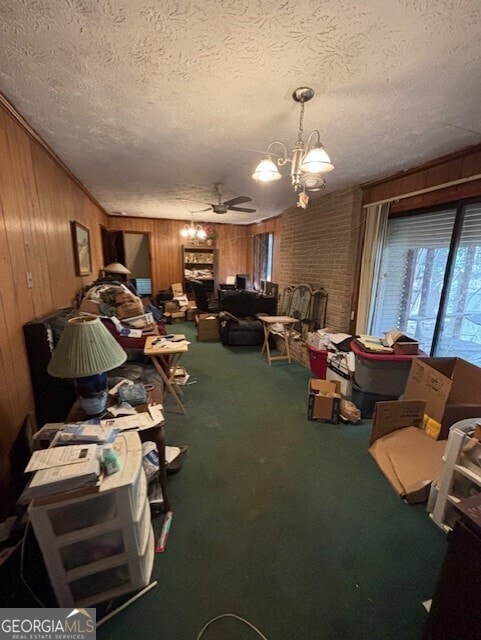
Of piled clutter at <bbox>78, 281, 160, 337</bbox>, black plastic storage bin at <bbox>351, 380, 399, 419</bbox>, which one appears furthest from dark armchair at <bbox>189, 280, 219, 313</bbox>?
black plastic storage bin at <bbox>351, 380, 399, 419</bbox>

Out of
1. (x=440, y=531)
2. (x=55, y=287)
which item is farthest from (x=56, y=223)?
(x=440, y=531)

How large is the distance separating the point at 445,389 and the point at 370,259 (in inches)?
69.6

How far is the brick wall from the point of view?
11.1 ft

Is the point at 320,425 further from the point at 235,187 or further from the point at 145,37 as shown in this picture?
the point at 235,187

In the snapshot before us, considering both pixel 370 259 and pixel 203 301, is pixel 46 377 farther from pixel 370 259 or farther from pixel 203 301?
pixel 203 301

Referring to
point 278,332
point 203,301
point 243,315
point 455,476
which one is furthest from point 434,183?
point 203,301

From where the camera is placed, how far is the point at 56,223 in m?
2.55

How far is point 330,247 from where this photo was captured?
376 centimetres

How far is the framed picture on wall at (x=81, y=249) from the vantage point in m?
3.12

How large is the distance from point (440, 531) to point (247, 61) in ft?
Answer: 8.79

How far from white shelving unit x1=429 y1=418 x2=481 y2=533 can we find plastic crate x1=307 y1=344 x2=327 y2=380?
1725 millimetres

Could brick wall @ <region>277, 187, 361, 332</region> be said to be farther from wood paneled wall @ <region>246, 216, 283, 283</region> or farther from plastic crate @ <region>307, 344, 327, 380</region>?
wood paneled wall @ <region>246, 216, 283, 283</region>

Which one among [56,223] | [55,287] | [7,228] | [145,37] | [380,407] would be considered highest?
[145,37]

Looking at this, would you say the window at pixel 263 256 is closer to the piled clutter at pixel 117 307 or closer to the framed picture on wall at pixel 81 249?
the piled clutter at pixel 117 307
